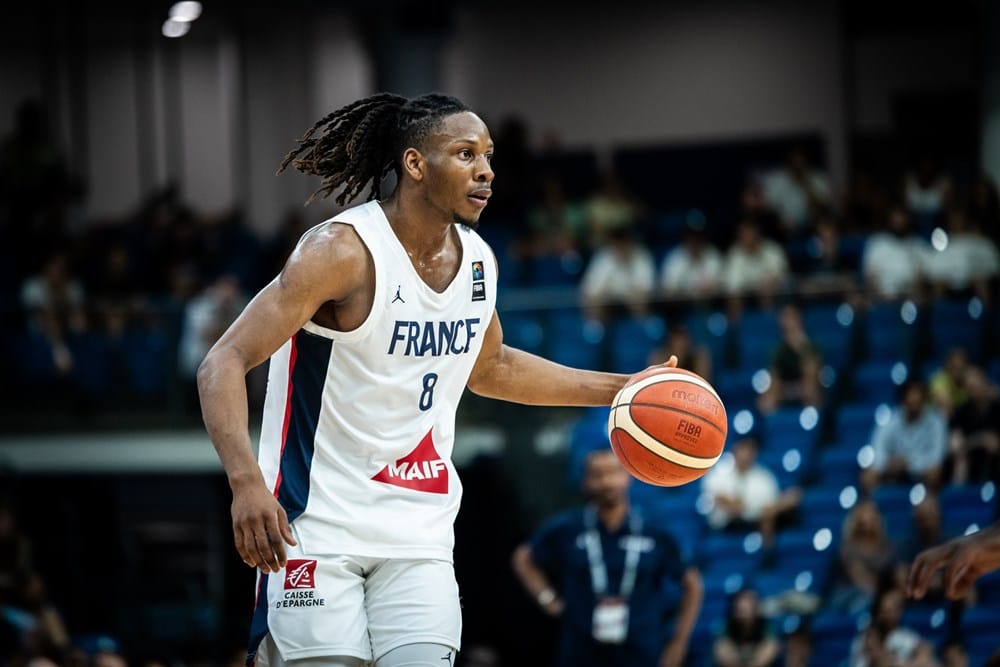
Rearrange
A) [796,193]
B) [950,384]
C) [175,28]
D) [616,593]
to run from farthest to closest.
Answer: [175,28]
[796,193]
[950,384]
[616,593]

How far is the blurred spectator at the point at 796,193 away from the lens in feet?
46.3

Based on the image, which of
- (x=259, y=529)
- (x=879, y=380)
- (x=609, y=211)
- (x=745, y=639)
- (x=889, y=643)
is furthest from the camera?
(x=609, y=211)

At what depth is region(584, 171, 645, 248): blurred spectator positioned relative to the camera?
557 inches

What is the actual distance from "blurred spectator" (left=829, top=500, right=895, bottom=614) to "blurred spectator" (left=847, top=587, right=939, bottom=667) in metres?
0.52

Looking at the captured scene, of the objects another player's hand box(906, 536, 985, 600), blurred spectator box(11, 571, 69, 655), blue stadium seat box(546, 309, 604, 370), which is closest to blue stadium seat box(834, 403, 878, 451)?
blue stadium seat box(546, 309, 604, 370)

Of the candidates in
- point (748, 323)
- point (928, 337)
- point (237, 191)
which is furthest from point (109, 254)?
point (928, 337)

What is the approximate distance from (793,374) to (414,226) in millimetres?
7131

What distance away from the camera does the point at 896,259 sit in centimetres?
1176

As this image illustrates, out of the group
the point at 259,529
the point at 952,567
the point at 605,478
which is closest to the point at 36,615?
the point at 605,478

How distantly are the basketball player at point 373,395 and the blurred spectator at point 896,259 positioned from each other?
7.32m

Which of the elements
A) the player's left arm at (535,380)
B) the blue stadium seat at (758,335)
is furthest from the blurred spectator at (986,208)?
the player's left arm at (535,380)

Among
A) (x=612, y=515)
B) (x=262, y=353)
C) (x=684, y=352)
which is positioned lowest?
(x=612, y=515)

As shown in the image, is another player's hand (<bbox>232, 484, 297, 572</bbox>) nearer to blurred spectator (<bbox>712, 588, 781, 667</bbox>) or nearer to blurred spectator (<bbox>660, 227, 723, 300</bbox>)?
blurred spectator (<bbox>712, 588, 781, 667</bbox>)

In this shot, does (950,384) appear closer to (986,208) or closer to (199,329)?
(986,208)
